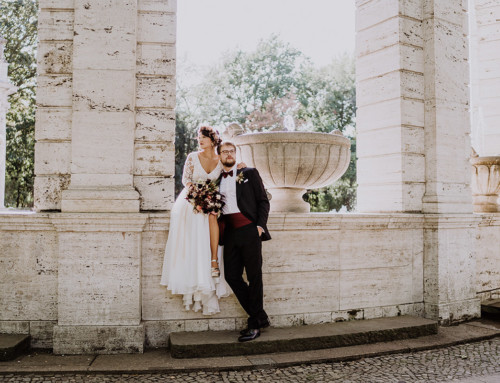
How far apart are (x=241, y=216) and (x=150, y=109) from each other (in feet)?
4.85

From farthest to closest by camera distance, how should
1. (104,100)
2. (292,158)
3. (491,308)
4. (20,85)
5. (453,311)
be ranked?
(20,85), (491,308), (453,311), (292,158), (104,100)

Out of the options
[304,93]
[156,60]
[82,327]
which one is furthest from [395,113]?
[304,93]

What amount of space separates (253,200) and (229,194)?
0.25 meters

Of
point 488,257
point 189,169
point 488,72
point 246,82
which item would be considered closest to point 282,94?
point 246,82

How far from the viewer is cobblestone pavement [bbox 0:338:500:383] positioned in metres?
3.59

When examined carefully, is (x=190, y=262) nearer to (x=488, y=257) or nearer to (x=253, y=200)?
(x=253, y=200)

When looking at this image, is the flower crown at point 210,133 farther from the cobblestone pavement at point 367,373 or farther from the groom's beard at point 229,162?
the cobblestone pavement at point 367,373

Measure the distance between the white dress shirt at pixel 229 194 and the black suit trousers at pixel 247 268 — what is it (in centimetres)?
20

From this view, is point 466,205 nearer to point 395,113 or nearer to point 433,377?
point 395,113

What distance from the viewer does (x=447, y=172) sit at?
5660 mm

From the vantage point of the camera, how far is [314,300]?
4.86 meters

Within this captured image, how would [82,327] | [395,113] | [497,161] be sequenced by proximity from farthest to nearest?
[497,161], [395,113], [82,327]

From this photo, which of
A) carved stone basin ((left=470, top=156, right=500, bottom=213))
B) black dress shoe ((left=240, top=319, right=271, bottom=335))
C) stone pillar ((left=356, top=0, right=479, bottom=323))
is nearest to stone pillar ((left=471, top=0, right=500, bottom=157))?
carved stone basin ((left=470, top=156, right=500, bottom=213))

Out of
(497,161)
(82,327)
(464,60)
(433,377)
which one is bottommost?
(433,377)
